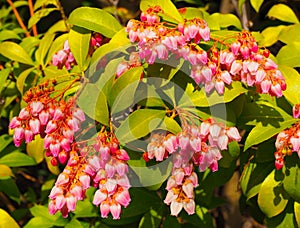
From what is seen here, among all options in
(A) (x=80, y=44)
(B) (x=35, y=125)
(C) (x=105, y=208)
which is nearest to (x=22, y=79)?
(A) (x=80, y=44)

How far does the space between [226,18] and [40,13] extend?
26.4 inches

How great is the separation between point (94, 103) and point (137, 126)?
0.39 feet

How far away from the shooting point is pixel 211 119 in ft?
4.52

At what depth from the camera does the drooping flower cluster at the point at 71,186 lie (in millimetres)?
1325

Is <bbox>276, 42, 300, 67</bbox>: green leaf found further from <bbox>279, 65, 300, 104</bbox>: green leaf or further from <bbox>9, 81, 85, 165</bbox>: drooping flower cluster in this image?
<bbox>9, 81, 85, 165</bbox>: drooping flower cluster

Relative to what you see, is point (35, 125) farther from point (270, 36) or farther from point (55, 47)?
point (270, 36)

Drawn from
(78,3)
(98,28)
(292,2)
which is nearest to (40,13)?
(98,28)

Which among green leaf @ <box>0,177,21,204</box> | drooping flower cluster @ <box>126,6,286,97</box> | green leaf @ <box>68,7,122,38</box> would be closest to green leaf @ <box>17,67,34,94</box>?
green leaf @ <box>68,7,122,38</box>

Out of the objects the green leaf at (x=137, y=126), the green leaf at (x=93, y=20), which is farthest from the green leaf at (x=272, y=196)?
the green leaf at (x=93, y=20)

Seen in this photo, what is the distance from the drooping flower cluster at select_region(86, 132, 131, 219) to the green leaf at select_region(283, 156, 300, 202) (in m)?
0.46

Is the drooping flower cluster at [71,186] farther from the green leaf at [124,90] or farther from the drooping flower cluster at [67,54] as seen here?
the drooping flower cluster at [67,54]

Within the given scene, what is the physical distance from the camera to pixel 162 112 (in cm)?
145

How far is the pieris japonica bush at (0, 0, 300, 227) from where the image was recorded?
1.35 metres

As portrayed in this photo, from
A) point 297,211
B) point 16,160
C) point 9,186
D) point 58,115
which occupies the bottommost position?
point 9,186
